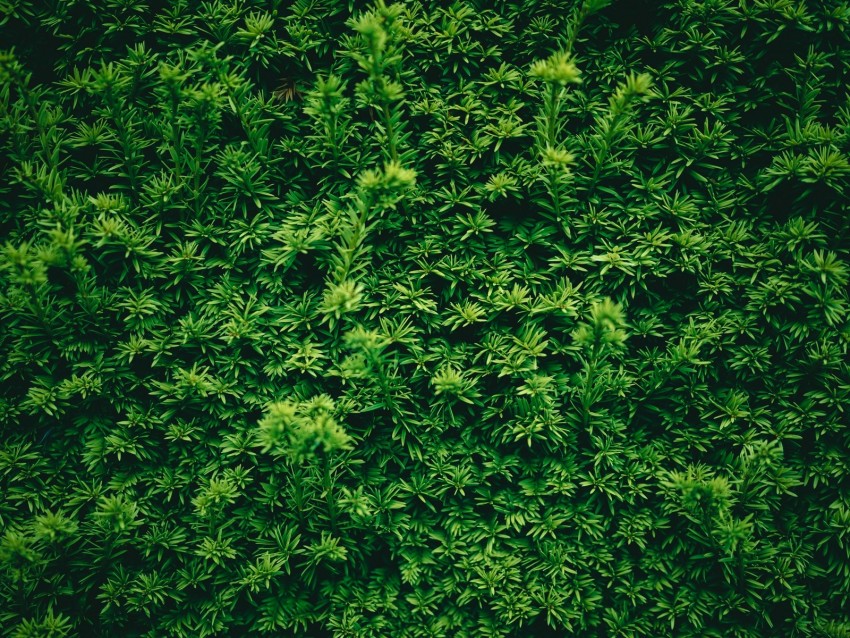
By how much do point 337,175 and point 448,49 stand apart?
2.43 ft

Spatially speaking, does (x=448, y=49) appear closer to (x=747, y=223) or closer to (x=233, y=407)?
(x=747, y=223)

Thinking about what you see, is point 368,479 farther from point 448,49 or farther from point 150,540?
point 448,49

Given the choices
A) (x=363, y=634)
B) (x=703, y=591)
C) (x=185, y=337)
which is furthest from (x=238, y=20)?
(x=703, y=591)

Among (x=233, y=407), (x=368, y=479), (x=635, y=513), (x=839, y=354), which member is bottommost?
(x=635, y=513)

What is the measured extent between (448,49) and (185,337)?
174cm

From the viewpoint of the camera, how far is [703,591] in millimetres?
2285

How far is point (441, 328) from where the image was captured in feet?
7.73

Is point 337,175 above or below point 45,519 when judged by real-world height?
above

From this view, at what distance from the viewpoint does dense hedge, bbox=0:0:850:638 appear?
7.38ft

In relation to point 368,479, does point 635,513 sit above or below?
below

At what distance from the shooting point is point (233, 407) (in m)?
2.34

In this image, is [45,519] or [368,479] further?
[368,479]

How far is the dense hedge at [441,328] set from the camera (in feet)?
7.38

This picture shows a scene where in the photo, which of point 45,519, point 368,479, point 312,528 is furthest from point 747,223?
point 45,519
